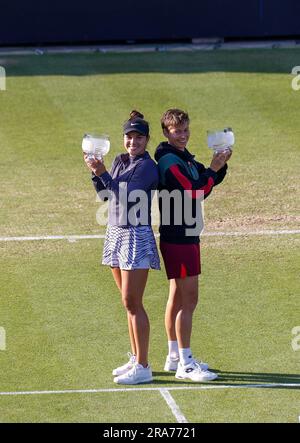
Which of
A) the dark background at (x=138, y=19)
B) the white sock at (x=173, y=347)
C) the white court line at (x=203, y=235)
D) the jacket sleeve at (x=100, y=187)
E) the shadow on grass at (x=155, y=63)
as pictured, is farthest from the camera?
the dark background at (x=138, y=19)

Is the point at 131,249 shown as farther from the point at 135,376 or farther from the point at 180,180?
the point at 135,376

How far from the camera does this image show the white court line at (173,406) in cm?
892

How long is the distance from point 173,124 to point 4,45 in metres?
12.9

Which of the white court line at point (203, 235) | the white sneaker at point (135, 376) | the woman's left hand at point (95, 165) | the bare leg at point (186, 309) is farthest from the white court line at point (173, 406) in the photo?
the white court line at point (203, 235)

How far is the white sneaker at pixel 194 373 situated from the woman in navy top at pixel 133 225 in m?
0.24

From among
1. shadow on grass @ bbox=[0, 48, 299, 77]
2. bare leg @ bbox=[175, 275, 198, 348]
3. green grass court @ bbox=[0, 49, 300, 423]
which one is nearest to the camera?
green grass court @ bbox=[0, 49, 300, 423]

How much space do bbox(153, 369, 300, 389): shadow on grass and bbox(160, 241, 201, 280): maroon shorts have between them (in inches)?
31.6

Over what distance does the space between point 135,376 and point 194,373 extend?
46cm

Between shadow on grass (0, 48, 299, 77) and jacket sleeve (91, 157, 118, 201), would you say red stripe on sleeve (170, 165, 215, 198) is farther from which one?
shadow on grass (0, 48, 299, 77)

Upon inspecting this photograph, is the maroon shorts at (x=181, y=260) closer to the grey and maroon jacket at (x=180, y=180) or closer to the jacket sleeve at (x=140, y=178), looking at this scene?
the grey and maroon jacket at (x=180, y=180)

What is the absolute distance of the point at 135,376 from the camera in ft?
31.9

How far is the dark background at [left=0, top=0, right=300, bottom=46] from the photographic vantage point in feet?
71.3

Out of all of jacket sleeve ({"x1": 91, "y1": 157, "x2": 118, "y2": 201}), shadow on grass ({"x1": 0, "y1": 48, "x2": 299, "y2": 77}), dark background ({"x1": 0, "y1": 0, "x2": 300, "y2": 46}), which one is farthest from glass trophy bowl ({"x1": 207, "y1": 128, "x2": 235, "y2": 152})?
dark background ({"x1": 0, "y1": 0, "x2": 300, "y2": 46})
